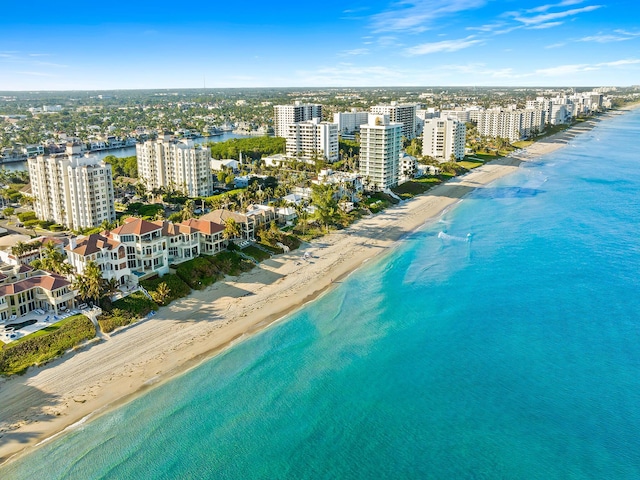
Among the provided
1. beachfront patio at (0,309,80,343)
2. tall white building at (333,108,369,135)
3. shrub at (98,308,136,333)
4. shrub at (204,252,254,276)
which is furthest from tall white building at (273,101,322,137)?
beachfront patio at (0,309,80,343)

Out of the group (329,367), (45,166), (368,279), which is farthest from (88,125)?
(329,367)

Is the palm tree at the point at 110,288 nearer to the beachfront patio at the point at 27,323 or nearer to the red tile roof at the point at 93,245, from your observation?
the beachfront patio at the point at 27,323

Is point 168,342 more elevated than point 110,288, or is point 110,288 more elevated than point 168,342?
point 110,288

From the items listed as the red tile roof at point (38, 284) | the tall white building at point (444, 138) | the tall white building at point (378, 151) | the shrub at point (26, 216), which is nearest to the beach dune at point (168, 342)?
the red tile roof at point (38, 284)

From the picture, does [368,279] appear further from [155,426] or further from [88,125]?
[88,125]

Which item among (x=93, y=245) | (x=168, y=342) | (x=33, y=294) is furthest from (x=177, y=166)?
(x=168, y=342)

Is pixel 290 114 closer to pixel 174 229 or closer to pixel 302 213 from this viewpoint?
pixel 302 213
